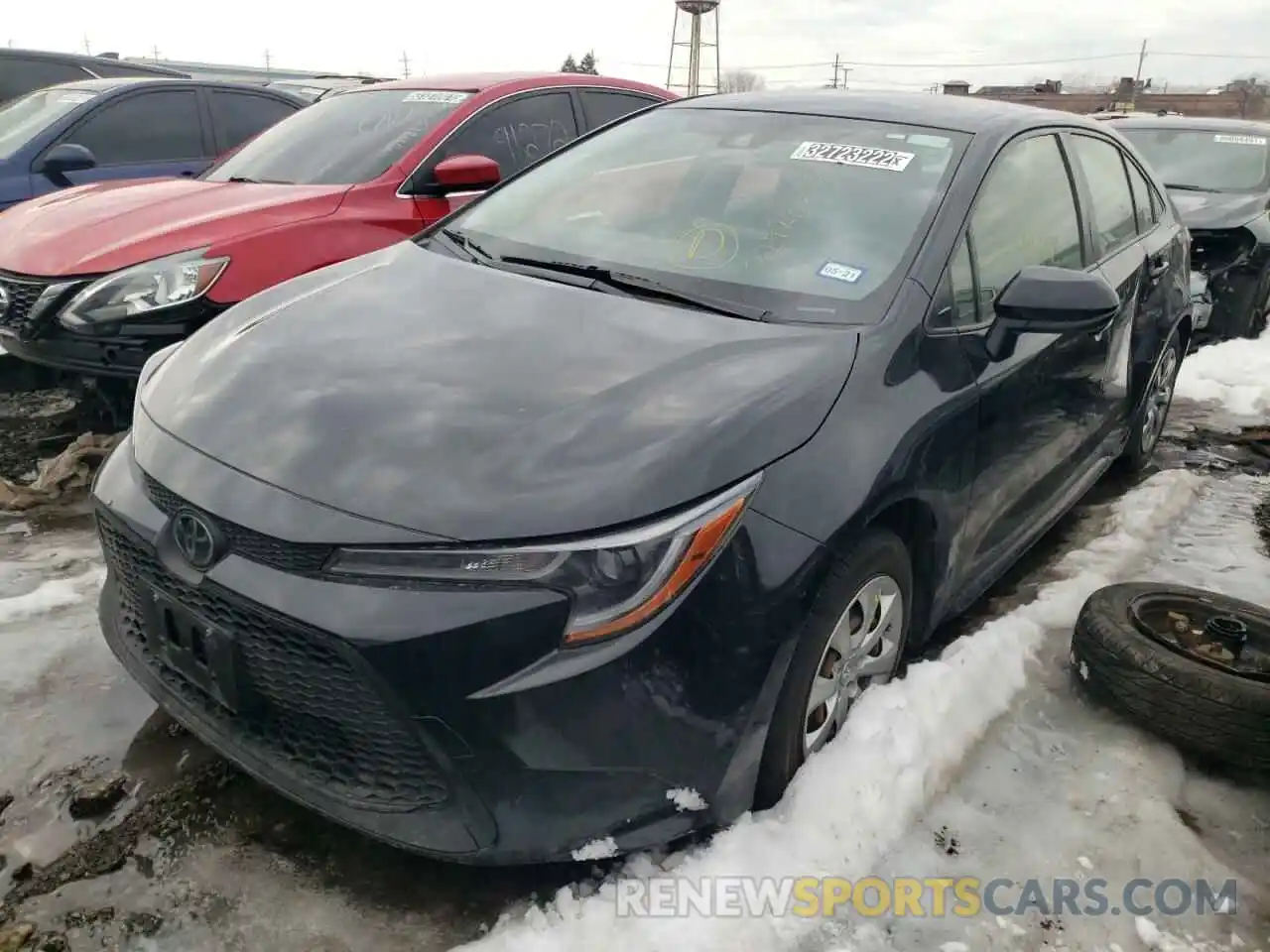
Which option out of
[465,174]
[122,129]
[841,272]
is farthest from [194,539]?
[122,129]

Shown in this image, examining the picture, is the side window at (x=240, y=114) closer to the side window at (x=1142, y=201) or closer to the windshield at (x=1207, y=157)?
the side window at (x=1142, y=201)

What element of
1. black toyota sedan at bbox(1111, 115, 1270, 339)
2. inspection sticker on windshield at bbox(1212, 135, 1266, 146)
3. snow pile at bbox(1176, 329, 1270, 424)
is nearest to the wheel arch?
snow pile at bbox(1176, 329, 1270, 424)

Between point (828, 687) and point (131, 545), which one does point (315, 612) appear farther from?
point (828, 687)

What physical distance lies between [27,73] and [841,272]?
337 inches

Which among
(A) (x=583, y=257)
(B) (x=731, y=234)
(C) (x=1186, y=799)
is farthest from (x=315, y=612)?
(C) (x=1186, y=799)

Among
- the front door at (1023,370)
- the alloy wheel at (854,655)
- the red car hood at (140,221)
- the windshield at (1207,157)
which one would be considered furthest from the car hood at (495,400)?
the windshield at (1207,157)

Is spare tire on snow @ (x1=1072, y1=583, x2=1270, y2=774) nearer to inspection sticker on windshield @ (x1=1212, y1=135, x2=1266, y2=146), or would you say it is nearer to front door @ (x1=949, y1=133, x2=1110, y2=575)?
front door @ (x1=949, y1=133, x2=1110, y2=575)

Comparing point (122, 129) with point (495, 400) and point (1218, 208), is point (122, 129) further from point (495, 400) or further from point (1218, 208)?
point (1218, 208)

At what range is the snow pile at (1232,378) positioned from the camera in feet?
19.2

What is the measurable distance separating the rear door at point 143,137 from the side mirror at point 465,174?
2.78 metres

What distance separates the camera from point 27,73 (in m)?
8.32

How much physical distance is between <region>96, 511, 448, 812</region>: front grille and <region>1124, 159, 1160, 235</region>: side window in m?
3.65

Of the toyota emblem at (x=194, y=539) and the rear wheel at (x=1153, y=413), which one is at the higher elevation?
the toyota emblem at (x=194, y=539)

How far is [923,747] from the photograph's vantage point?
2.40 metres
